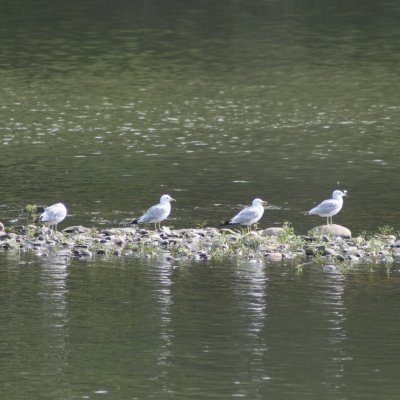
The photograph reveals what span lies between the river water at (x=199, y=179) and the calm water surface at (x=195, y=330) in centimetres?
5

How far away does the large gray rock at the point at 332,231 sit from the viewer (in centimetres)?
3175

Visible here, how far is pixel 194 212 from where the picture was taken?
116 ft

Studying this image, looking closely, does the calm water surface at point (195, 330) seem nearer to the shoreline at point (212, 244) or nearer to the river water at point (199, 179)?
the river water at point (199, 179)

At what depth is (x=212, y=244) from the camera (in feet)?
102

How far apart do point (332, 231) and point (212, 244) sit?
281 centimetres

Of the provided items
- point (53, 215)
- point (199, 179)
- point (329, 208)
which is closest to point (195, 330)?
point (53, 215)

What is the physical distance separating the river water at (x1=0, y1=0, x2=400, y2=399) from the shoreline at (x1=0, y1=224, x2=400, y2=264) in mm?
847

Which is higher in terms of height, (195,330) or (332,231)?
(332,231)

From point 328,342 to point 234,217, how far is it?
368 inches

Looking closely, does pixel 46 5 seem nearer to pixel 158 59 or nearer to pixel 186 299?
pixel 158 59

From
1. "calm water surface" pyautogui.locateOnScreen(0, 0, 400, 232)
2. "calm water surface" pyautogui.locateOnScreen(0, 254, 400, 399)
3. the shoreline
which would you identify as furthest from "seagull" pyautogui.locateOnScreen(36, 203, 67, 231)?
"calm water surface" pyautogui.locateOnScreen(0, 0, 400, 232)

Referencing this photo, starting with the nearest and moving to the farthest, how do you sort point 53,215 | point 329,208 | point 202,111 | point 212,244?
1. point 212,244
2. point 53,215
3. point 329,208
4. point 202,111

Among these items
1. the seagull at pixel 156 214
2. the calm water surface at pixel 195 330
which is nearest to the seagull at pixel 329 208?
the seagull at pixel 156 214

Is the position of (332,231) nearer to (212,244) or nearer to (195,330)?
(212,244)
